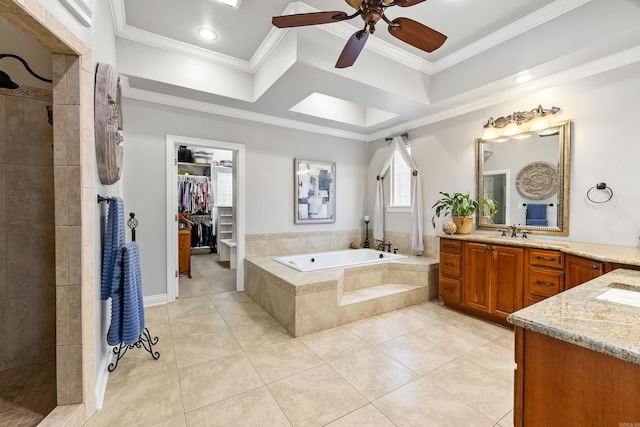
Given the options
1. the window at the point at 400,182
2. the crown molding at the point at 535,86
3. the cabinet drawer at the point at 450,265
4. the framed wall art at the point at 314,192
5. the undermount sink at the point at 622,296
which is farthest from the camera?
the window at the point at 400,182

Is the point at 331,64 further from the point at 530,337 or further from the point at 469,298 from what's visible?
the point at 469,298

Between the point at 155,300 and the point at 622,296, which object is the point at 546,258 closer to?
the point at 622,296

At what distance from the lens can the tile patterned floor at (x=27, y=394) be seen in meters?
1.51

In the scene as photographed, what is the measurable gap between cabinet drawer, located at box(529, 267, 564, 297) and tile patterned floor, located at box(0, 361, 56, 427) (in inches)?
148

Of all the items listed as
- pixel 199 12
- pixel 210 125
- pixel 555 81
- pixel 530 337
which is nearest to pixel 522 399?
pixel 530 337

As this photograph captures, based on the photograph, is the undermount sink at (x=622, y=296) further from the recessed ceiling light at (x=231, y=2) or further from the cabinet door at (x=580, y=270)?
the recessed ceiling light at (x=231, y=2)

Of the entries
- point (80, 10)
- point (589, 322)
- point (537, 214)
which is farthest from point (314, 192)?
point (589, 322)

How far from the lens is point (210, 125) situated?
3.81m

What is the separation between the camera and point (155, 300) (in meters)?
3.49

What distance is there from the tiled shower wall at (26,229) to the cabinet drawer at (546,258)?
4052 mm

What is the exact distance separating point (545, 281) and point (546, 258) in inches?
8.5

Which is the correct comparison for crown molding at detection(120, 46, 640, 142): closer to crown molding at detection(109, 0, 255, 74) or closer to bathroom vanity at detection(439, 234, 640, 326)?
crown molding at detection(109, 0, 255, 74)

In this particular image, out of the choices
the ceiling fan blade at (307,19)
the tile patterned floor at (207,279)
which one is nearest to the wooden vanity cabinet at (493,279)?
the ceiling fan blade at (307,19)

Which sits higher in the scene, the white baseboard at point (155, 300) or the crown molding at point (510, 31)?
the crown molding at point (510, 31)
